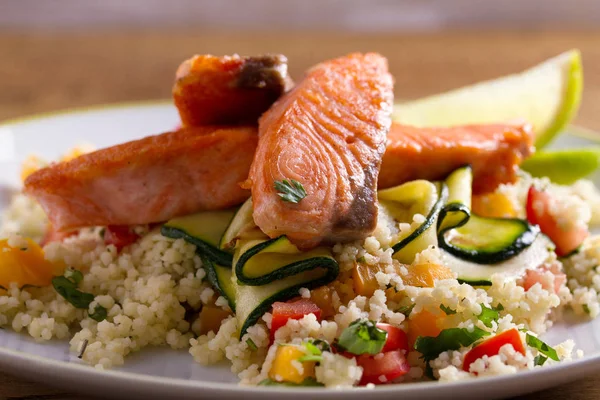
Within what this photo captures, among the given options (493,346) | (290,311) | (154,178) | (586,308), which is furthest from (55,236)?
(586,308)

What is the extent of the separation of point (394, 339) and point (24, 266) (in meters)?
1.91

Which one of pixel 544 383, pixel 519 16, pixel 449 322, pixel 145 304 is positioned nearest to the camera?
pixel 544 383

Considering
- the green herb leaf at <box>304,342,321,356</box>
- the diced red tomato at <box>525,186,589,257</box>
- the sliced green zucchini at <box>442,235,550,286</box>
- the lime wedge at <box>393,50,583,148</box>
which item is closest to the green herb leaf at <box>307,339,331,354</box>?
the green herb leaf at <box>304,342,321,356</box>

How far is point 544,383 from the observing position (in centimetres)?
294

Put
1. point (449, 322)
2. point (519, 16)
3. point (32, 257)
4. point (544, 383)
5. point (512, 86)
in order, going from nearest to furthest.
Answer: point (544, 383) → point (449, 322) → point (32, 257) → point (512, 86) → point (519, 16)

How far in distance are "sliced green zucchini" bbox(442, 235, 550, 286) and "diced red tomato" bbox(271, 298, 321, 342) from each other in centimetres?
74

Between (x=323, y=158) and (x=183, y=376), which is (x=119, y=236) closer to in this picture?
(x=183, y=376)

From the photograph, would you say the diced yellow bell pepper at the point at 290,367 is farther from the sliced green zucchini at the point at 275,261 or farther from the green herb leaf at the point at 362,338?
the sliced green zucchini at the point at 275,261

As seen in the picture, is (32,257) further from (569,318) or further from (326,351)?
(569,318)

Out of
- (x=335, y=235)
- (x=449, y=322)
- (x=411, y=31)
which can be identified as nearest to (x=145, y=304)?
(x=335, y=235)

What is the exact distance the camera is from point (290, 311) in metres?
3.36

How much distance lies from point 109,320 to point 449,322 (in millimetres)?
1576

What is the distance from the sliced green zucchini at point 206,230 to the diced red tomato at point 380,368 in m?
0.93

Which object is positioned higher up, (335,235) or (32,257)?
(335,235)
